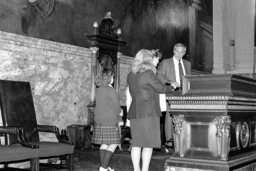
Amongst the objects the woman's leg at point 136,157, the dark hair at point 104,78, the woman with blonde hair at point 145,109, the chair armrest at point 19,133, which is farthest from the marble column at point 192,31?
the chair armrest at point 19,133

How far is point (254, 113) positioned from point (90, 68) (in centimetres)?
419

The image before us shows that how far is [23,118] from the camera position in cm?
564

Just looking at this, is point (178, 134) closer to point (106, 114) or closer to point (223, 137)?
point (223, 137)

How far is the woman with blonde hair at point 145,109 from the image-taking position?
4.87 m

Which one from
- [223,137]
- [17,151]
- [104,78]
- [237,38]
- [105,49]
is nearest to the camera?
[223,137]

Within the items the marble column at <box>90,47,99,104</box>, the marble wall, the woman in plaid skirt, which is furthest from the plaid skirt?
the marble column at <box>90,47,99,104</box>

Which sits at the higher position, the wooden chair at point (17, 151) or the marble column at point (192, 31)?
the marble column at point (192, 31)

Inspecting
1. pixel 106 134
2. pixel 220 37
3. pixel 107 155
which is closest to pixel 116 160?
pixel 107 155

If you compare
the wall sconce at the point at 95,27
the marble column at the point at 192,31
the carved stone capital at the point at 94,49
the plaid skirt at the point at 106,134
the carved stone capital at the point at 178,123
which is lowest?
the plaid skirt at the point at 106,134

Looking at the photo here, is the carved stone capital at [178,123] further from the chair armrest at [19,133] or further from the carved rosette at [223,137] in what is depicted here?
the chair armrest at [19,133]

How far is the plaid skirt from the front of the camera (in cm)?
542

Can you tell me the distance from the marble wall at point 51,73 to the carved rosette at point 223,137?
12.4 ft

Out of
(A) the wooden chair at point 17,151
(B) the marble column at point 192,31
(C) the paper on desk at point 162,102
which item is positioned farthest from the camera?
(B) the marble column at point 192,31

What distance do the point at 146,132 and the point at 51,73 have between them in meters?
3.24
